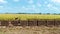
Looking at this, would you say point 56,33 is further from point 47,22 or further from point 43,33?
point 47,22

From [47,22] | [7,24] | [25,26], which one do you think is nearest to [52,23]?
[47,22]

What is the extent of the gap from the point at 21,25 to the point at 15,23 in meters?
0.84

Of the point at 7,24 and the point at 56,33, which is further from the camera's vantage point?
the point at 7,24

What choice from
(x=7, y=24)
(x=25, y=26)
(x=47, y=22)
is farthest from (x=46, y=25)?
(x=7, y=24)

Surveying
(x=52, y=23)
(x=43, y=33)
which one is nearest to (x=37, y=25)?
(x=52, y=23)

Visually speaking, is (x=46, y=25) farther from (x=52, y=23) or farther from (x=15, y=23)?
(x=15, y=23)

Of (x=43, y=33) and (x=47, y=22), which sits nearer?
(x=43, y=33)

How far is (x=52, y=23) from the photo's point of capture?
2419 centimetres

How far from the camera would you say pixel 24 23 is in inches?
945

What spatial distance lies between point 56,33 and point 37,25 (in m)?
6.40

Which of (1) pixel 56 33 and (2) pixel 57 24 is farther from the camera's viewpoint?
(2) pixel 57 24

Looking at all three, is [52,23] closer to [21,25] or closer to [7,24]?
[21,25]

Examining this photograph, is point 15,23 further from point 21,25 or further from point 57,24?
point 57,24

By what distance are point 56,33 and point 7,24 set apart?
781 cm
